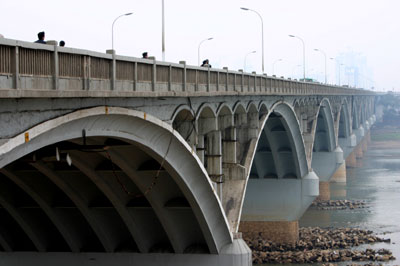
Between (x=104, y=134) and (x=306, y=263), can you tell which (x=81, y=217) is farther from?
(x=306, y=263)

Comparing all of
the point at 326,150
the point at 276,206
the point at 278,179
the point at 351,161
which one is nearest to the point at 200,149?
the point at 276,206

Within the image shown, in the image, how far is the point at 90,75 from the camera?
17719mm

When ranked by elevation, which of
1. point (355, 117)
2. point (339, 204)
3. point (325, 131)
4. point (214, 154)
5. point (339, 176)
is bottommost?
point (339, 204)

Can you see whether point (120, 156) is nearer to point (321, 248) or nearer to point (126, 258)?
point (126, 258)

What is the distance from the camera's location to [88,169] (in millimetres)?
25375

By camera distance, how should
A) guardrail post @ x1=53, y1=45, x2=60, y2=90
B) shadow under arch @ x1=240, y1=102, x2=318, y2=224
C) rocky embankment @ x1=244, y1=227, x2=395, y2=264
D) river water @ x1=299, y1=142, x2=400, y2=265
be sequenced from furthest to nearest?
1. river water @ x1=299, y1=142, x2=400, y2=265
2. shadow under arch @ x1=240, y1=102, x2=318, y2=224
3. rocky embankment @ x1=244, y1=227, x2=395, y2=264
4. guardrail post @ x1=53, y1=45, x2=60, y2=90

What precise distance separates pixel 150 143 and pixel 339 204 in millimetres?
48233

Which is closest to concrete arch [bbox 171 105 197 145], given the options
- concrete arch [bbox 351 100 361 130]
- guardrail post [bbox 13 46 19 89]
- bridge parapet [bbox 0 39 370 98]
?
bridge parapet [bbox 0 39 370 98]

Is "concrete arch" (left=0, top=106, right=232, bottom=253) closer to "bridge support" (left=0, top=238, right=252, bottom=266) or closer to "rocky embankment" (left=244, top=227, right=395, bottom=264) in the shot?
"bridge support" (left=0, top=238, right=252, bottom=266)

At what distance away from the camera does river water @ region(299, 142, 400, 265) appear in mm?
55688

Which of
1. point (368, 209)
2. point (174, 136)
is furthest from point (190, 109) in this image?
point (368, 209)

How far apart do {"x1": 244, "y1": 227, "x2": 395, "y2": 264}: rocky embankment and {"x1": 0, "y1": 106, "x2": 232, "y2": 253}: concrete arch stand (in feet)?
55.1

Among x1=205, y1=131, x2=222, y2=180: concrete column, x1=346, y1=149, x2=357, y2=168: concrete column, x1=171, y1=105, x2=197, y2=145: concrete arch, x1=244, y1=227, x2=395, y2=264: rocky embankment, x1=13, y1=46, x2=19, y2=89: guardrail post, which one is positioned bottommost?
x1=244, y1=227, x2=395, y2=264: rocky embankment

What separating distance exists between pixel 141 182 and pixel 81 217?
4.44 metres
